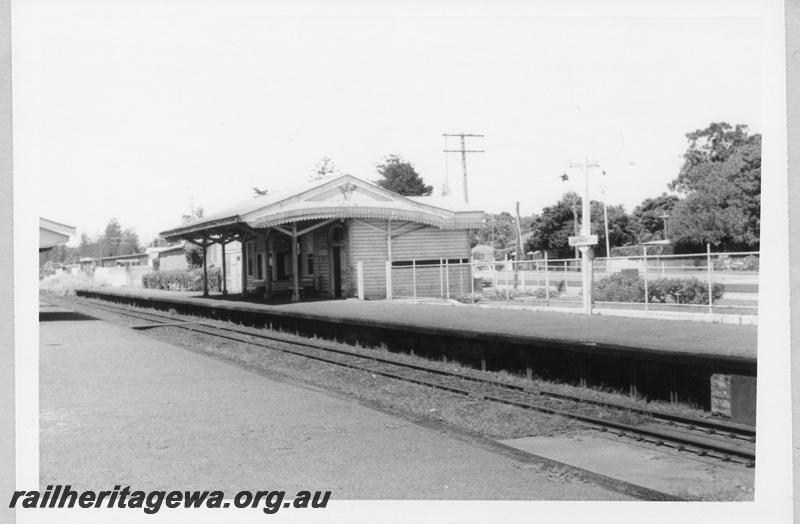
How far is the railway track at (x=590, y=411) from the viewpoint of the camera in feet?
21.8

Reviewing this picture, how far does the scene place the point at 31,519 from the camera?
5523mm

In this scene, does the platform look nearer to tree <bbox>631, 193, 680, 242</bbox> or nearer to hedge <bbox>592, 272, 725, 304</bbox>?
hedge <bbox>592, 272, 725, 304</bbox>

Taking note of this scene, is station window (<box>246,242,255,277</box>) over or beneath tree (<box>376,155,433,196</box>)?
beneath

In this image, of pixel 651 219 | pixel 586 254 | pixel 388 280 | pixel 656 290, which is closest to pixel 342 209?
pixel 388 280

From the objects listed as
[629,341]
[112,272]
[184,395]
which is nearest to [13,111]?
[184,395]

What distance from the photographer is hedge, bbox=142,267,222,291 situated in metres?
37.6

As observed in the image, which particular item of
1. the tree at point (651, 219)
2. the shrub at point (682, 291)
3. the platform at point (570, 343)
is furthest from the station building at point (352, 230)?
the tree at point (651, 219)

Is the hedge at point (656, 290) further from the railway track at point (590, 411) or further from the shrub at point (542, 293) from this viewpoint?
the railway track at point (590, 411)

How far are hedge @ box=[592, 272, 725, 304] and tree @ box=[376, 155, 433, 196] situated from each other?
8.61 metres

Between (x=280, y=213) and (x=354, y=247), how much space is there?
2.91 meters

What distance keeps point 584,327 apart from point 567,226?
50058 mm

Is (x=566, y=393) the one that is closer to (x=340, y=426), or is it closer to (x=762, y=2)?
(x=340, y=426)

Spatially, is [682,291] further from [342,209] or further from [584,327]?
[342,209]

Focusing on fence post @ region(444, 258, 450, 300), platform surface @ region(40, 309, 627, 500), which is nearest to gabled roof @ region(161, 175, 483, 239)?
fence post @ region(444, 258, 450, 300)
